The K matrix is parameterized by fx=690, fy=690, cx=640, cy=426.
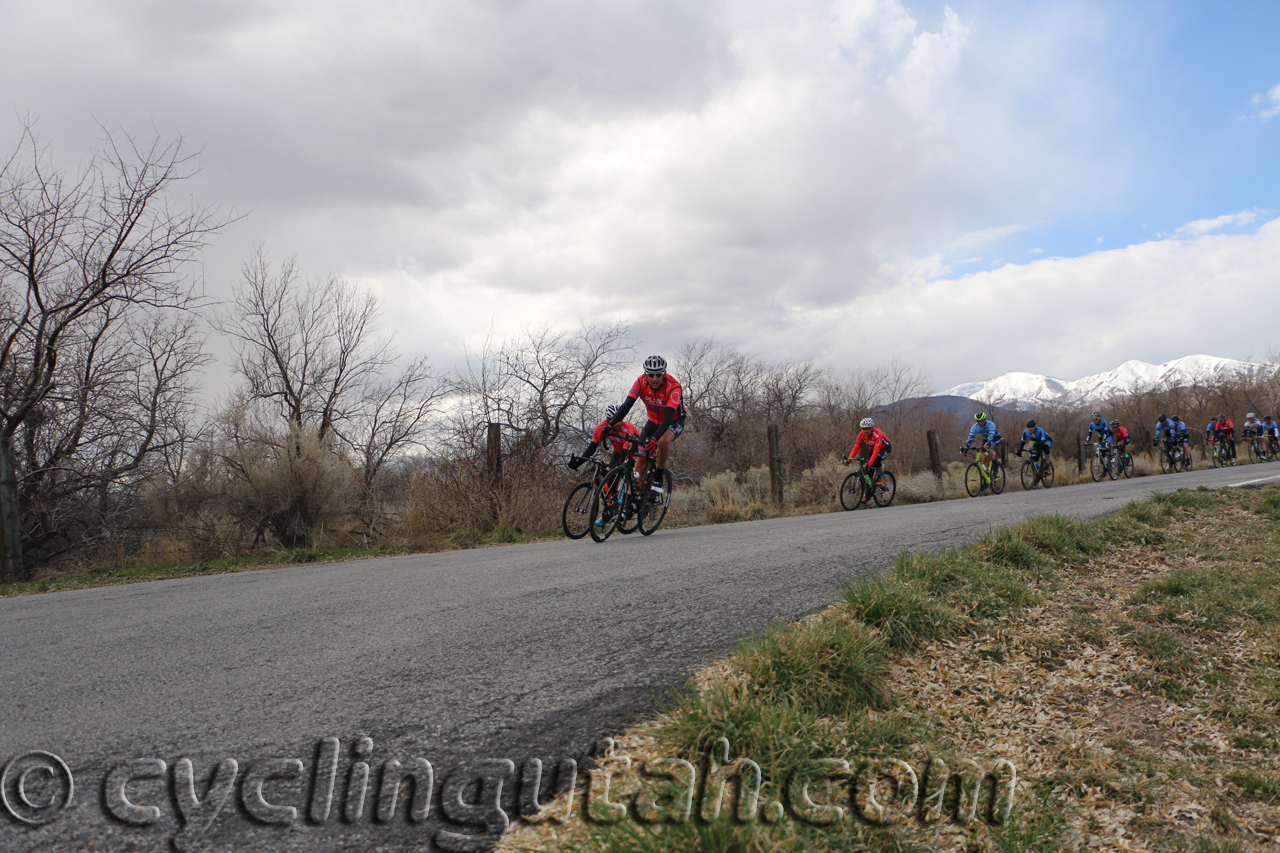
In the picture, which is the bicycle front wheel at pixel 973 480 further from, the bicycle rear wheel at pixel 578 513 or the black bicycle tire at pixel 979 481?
the bicycle rear wheel at pixel 578 513

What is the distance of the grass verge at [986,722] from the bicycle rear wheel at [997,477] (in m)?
14.6

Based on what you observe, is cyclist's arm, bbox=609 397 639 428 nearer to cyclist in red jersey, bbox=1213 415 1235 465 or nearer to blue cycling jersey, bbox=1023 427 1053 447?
blue cycling jersey, bbox=1023 427 1053 447

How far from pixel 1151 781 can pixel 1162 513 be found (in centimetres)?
716

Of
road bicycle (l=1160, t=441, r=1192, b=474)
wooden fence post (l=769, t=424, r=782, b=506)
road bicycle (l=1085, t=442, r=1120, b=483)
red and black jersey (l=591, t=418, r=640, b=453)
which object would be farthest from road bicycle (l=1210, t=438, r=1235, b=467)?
red and black jersey (l=591, t=418, r=640, b=453)

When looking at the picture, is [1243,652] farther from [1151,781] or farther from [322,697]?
[322,697]

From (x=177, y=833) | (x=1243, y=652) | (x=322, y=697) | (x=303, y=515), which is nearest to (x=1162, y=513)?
(x=1243, y=652)

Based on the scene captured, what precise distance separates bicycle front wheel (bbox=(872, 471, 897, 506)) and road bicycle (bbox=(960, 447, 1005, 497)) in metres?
3.49

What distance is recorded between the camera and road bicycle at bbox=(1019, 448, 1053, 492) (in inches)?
795

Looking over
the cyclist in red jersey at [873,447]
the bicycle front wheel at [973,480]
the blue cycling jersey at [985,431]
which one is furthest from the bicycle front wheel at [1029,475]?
the cyclist in red jersey at [873,447]

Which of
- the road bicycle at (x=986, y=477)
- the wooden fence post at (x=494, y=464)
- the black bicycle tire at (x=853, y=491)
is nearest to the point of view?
the wooden fence post at (x=494, y=464)

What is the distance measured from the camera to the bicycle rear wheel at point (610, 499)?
916 centimetres

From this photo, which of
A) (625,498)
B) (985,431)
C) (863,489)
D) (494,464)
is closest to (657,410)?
(625,498)

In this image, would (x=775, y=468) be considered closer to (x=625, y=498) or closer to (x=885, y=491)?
(x=885, y=491)

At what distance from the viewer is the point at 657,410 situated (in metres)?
9.52
